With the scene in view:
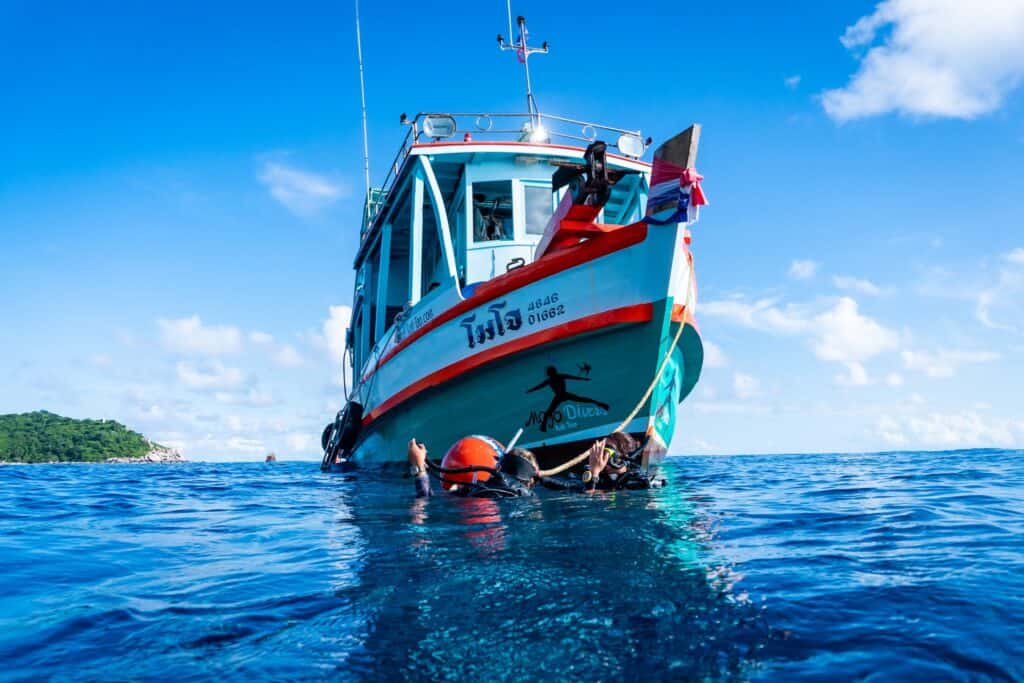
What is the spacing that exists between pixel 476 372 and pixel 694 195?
3766 millimetres

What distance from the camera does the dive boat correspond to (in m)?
8.13

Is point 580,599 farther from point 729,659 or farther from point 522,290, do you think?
point 522,290

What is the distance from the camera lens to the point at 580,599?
3.04 metres

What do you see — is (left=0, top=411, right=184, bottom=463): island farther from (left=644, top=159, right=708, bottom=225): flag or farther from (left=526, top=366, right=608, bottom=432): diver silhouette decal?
(left=644, top=159, right=708, bottom=225): flag

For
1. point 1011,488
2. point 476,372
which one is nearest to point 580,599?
point 476,372

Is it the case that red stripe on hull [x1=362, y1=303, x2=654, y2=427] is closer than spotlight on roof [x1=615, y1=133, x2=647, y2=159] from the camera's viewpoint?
Yes

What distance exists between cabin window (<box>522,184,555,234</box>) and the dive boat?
2 centimetres

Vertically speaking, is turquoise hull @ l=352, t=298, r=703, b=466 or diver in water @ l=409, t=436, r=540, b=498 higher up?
turquoise hull @ l=352, t=298, r=703, b=466

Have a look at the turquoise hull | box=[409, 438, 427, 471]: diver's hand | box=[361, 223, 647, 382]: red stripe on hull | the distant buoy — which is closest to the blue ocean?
box=[409, 438, 427, 471]: diver's hand

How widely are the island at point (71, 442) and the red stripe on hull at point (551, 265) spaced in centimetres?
6580

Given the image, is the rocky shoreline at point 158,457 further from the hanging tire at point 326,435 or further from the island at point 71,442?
the hanging tire at point 326,435

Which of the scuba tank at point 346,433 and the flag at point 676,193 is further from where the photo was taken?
the scuba tank at point 346,433

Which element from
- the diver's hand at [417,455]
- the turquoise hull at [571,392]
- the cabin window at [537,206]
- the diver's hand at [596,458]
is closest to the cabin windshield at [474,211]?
the cabin window at [537,206]

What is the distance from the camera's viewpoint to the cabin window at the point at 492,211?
1192 centimetres
